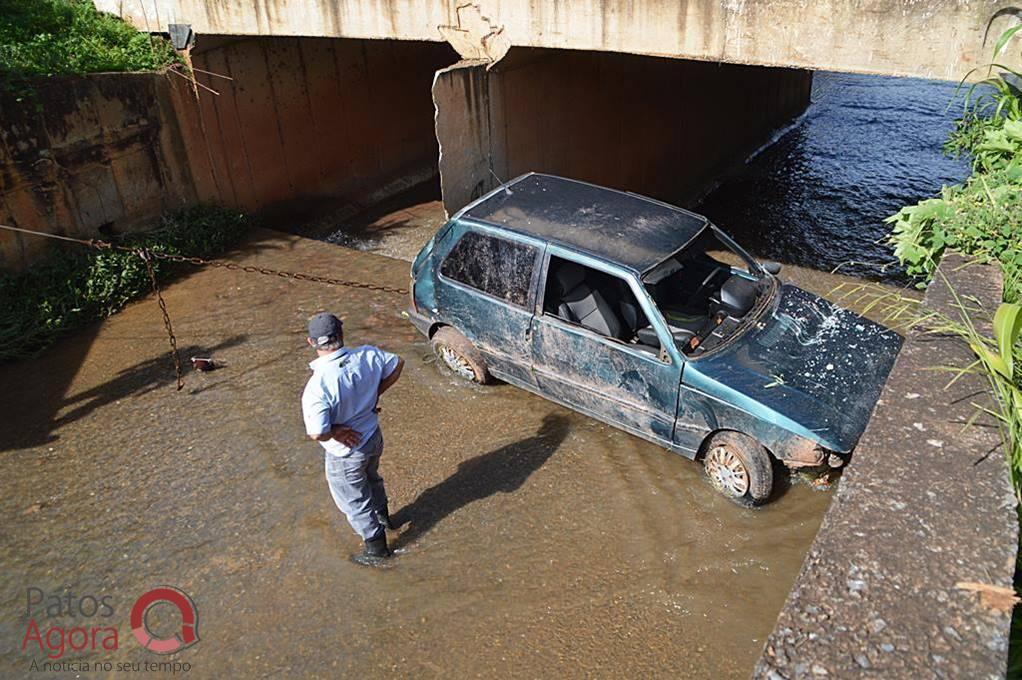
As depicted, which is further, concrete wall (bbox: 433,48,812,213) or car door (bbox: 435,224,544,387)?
concrete wall (bbox: 433,48,812,213)

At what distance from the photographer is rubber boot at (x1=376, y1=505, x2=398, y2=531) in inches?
198

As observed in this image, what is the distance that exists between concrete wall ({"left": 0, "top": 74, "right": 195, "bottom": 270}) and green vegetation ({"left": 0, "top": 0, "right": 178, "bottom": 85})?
337mm

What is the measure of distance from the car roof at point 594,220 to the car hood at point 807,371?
2.94 ft

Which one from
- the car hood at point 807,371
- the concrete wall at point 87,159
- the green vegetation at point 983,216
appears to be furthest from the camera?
the concrete wall at point 87,159

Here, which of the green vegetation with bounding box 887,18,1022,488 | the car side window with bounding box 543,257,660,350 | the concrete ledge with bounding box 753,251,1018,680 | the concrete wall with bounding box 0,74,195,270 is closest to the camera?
the concrete ledge with bounding box 753,251,1018,680

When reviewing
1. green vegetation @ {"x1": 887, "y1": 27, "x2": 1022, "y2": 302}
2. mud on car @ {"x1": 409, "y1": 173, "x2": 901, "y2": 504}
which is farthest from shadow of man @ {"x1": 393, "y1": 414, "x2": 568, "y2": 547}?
green vegetation @ {"x1": 887, "y1": 27, "x2": 1022, "y2": 302}

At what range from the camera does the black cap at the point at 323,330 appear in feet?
14.4

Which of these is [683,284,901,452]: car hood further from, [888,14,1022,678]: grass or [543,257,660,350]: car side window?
[888,14,1022,678]: grass

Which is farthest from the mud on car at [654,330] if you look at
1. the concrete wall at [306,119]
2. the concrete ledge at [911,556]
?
the concrete wall at [306,119]

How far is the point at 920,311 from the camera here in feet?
12.9

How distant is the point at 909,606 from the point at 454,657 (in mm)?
2622

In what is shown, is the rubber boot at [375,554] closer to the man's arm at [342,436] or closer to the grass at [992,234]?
the man's arm at [342,436]

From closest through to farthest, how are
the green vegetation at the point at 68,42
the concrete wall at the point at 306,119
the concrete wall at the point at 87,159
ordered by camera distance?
the concrete wall at the point at 87,159 → the green vegetation at the point at 68,42 → the concrete wall at the point at 306,119

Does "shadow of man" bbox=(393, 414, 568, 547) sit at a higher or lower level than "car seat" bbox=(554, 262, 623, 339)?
lower
